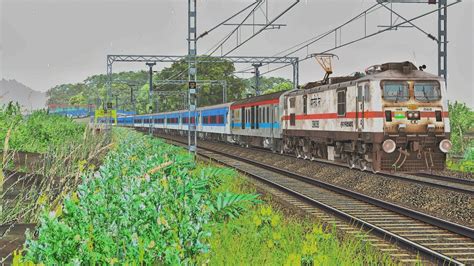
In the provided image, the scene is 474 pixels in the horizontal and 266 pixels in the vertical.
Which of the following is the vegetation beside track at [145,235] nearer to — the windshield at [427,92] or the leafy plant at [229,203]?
the leafy plant at [229,203]

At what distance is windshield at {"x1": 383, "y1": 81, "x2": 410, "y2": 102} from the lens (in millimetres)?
19672

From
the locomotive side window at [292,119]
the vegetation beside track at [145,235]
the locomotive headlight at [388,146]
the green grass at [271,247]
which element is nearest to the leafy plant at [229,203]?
the vegetation beside track at [145,235]

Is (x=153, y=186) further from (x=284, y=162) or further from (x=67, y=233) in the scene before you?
(x=284, y=162)

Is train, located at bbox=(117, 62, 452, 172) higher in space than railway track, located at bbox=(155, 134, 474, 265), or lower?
higher

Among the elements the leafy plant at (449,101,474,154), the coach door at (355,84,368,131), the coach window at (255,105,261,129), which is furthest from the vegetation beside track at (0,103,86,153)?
the leafy plant at (449,101,474,154)

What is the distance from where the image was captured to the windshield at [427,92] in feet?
65.3

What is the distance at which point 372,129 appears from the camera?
19484 millimetres

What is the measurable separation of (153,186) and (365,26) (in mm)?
18079

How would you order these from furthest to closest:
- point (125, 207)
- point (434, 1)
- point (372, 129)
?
point (434, 1)
point (372, 129)
point (125, 207)

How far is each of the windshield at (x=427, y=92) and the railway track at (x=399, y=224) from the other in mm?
4519

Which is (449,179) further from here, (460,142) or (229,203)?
(460,142)

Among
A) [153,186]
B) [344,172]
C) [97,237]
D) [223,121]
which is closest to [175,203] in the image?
[153,186]

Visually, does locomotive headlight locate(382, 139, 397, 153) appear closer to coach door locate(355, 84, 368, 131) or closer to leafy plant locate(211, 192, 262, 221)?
coach door locate(355, 84, 368, 131)

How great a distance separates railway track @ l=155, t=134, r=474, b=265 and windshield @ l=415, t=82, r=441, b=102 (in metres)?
4.52
